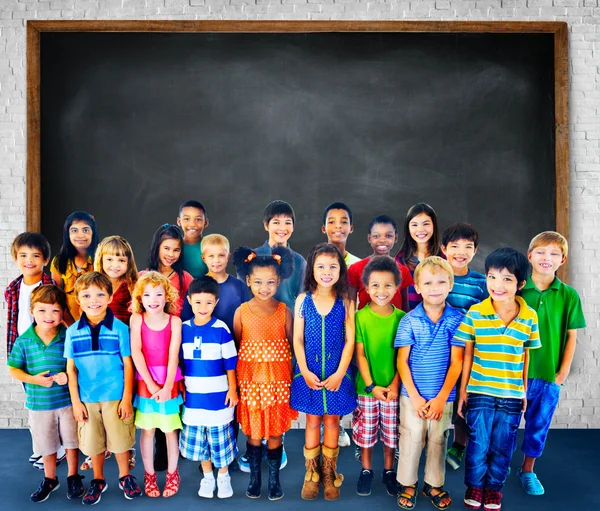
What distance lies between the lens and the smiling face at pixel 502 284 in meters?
2.62

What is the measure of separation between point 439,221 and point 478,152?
0.56 metres

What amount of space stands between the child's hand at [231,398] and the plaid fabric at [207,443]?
0.38 ft

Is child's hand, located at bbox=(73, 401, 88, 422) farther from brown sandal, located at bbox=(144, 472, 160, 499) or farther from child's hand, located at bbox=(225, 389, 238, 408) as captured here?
child's hand, located at bbox=(225, 389, 238, 408)

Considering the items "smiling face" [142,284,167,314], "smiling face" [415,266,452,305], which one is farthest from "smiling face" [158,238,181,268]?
"smiling face" [415,266,452,305]

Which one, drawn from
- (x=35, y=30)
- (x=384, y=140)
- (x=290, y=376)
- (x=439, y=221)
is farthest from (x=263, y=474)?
(x=35, y=30)

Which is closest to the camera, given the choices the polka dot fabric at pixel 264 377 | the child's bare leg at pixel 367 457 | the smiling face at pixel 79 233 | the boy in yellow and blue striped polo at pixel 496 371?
the boy in yellow and blue striped polo at pixel 496 371

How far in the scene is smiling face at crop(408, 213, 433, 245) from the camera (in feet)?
10.5

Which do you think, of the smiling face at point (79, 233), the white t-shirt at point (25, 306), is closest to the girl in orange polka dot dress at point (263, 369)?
the smiling face at point (79, 233)

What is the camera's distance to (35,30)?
3.84 m

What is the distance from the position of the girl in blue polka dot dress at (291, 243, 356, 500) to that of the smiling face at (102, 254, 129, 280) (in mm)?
1012

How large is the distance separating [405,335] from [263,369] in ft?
2.35

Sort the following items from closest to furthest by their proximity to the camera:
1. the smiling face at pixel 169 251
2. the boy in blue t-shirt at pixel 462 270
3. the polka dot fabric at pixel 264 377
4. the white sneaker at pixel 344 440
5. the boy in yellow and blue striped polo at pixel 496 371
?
the boy in yellow and blue striped polo at pixel 496 371
the polka dot fabric at pixel 264 377
the boy in blue t-shirt at pixel 462 270
the smiling face at pixel 169 251
the white sneaker at pixel 344 440

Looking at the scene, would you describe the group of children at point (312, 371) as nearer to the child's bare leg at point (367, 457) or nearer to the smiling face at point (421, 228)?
the child's bare leg at point (367, 457)

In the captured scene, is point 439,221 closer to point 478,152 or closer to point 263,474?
point 478,152
